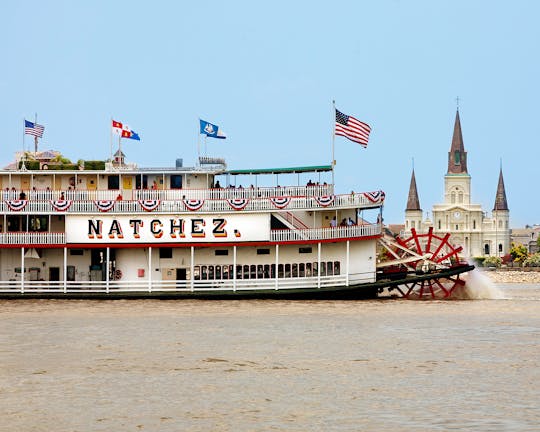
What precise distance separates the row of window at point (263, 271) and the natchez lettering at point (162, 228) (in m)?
1.68

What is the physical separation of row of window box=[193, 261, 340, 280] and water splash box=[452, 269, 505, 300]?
26.8ft

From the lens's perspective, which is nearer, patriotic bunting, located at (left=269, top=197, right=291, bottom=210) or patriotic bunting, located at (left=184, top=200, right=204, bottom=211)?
patriotic bunting, located at (left=269, top=197, right=291, bottom=210)

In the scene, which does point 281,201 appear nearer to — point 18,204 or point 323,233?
point 323,233

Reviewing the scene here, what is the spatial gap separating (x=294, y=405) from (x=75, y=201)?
2625cm

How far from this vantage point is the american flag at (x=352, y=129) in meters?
46.5

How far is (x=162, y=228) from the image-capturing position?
46.0 meters

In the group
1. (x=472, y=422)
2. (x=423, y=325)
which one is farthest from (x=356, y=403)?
(x=423, y=325)

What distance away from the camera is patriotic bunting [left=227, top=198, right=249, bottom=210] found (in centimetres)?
4569

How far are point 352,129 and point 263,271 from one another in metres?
7.28

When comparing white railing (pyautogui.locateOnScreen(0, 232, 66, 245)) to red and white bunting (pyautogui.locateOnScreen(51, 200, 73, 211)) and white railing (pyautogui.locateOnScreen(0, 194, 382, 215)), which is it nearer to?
white railing (pyautogui.locateOnScreen(0, 194, 382, 215))

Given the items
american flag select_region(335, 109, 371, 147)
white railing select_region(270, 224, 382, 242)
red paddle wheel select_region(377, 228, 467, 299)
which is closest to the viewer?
white railing select_region(270, 224, 382, 242)

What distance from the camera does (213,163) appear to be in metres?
48.2

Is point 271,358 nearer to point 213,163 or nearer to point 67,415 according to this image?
point 67,415

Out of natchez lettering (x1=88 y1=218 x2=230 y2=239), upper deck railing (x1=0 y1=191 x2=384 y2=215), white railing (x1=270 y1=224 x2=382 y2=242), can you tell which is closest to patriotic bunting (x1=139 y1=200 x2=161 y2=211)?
upper deck railing (x1=0 y1=191 x2=384 y2=215)
